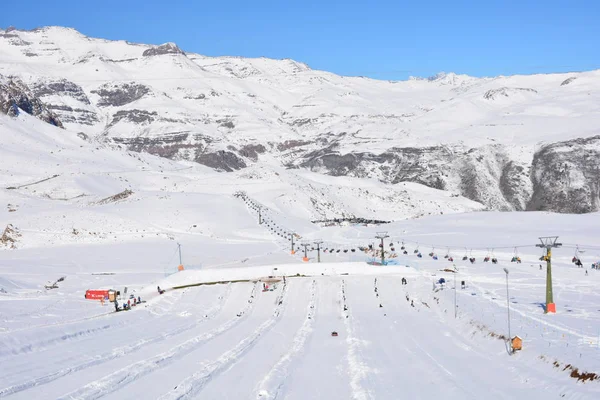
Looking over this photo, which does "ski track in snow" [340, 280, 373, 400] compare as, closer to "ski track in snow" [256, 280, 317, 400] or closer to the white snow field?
the white snow field

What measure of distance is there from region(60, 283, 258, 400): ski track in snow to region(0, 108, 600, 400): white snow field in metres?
0.11

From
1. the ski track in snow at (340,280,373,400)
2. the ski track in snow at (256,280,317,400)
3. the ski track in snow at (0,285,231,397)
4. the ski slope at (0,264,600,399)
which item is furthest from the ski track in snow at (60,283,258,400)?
the ski track in snow at (340,280,373,400)

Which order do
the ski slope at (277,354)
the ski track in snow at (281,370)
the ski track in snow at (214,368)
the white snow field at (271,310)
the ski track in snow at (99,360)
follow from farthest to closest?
the white snow field at (271,310) < the ski slope at (277,354) < the ski track in snow at (99,360) < the ski track in snow at (281,370) < the ski track in snow at (214,368)

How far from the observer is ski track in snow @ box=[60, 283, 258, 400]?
23.0m

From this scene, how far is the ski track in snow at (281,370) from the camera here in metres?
23.1

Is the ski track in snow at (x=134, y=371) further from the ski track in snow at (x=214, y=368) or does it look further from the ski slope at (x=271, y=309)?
the ski track in snow at (x=214, y=368)

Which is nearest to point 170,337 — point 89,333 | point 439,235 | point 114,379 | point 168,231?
point 89,333

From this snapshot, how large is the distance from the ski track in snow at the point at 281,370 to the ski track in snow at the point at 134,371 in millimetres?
4872

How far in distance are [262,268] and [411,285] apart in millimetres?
15588

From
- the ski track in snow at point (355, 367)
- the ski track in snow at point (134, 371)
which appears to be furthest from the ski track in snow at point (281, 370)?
the ski track in snow at point (134, 371)

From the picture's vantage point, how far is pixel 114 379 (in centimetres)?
2497

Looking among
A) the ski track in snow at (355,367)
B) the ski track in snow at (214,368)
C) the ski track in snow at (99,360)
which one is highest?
the ski track in snow at (99,360)

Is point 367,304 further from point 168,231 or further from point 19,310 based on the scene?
point 168,231

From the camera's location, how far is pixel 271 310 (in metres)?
45.9
